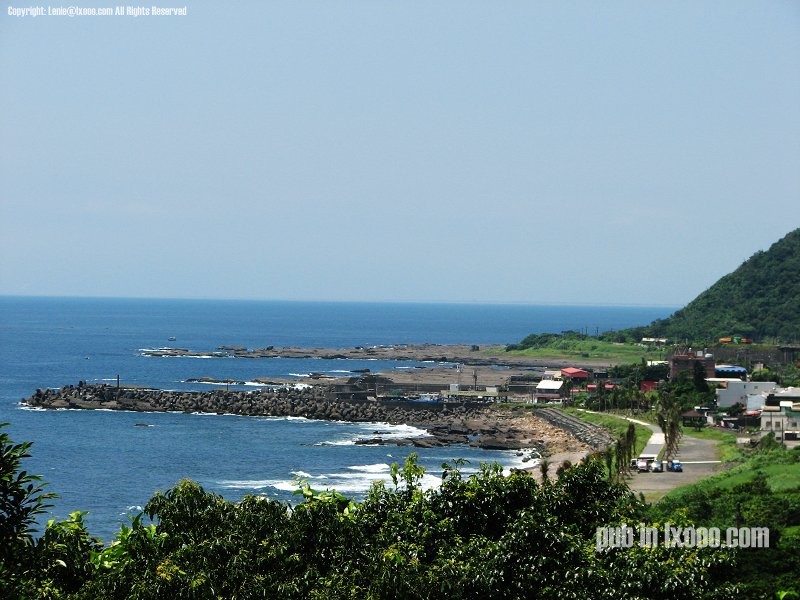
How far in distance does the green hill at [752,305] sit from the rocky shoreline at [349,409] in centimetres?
4945

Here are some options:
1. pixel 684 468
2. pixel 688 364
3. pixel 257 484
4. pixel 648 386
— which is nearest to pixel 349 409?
pixel 648 386

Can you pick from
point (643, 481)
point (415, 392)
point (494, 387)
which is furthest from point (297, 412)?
point (643, 481)

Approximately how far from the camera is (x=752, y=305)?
396 feet

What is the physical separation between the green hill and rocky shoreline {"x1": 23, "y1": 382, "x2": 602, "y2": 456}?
162ft

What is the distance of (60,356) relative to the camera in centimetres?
12231

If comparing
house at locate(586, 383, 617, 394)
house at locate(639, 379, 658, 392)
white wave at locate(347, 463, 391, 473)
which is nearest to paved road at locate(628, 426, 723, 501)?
white wave at locate(347, 463, 391, 473)

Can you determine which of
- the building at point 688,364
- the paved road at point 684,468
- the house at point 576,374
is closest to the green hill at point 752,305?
the building at point 688,364

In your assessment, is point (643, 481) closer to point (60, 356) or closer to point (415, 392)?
point (415, 392)

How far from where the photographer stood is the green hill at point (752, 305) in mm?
112875

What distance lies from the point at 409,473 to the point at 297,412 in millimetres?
59139

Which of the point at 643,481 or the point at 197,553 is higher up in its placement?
the point at 197,553

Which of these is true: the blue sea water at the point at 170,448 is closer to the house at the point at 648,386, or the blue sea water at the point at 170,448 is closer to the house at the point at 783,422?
the house at the point at 783,422

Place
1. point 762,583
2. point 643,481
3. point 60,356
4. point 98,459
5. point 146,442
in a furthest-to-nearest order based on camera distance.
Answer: point 60,356 < point 146,442 < point 98,459 < point 643,481 < point 762,583

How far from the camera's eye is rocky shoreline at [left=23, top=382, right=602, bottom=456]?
61031 millimetres
